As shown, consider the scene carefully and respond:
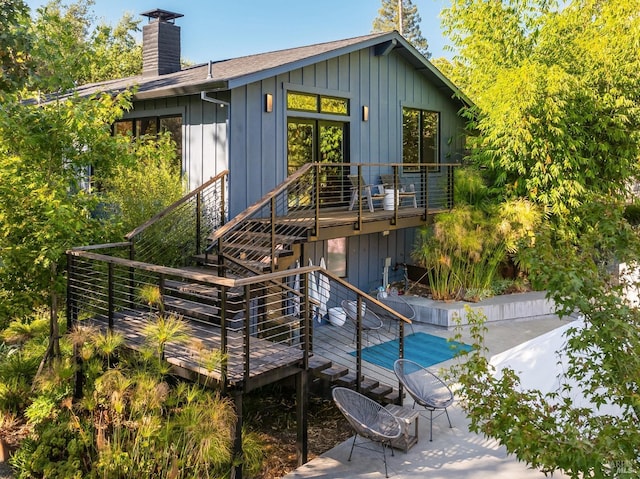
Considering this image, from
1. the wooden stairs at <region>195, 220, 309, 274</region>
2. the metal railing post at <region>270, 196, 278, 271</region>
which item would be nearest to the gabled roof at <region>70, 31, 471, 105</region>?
the metal railing post at <region>270, 196, 278, 271</region>

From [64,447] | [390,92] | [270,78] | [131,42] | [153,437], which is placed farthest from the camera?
[131,42]

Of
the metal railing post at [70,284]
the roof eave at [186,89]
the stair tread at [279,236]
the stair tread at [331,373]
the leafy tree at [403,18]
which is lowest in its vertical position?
the stair tread at [331,373]

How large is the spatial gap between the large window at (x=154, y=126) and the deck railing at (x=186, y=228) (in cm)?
112

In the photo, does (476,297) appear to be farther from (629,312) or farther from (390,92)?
(629,312)

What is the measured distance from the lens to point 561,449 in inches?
112

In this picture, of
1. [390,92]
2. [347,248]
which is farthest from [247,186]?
[390,92]

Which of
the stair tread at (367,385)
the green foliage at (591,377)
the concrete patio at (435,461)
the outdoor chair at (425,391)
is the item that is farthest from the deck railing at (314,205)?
the green foliage at (591,377)

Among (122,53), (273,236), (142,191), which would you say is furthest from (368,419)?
(122,53)

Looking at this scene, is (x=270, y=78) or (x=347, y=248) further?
(x=347, y=248)

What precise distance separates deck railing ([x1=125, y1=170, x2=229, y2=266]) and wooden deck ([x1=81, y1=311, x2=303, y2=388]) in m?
2.08

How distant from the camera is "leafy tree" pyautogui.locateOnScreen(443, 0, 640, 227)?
34.7ft

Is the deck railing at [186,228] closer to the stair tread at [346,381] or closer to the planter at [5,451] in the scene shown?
the planter at [5,451]

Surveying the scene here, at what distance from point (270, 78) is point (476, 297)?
536cm

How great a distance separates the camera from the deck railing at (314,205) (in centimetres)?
733
